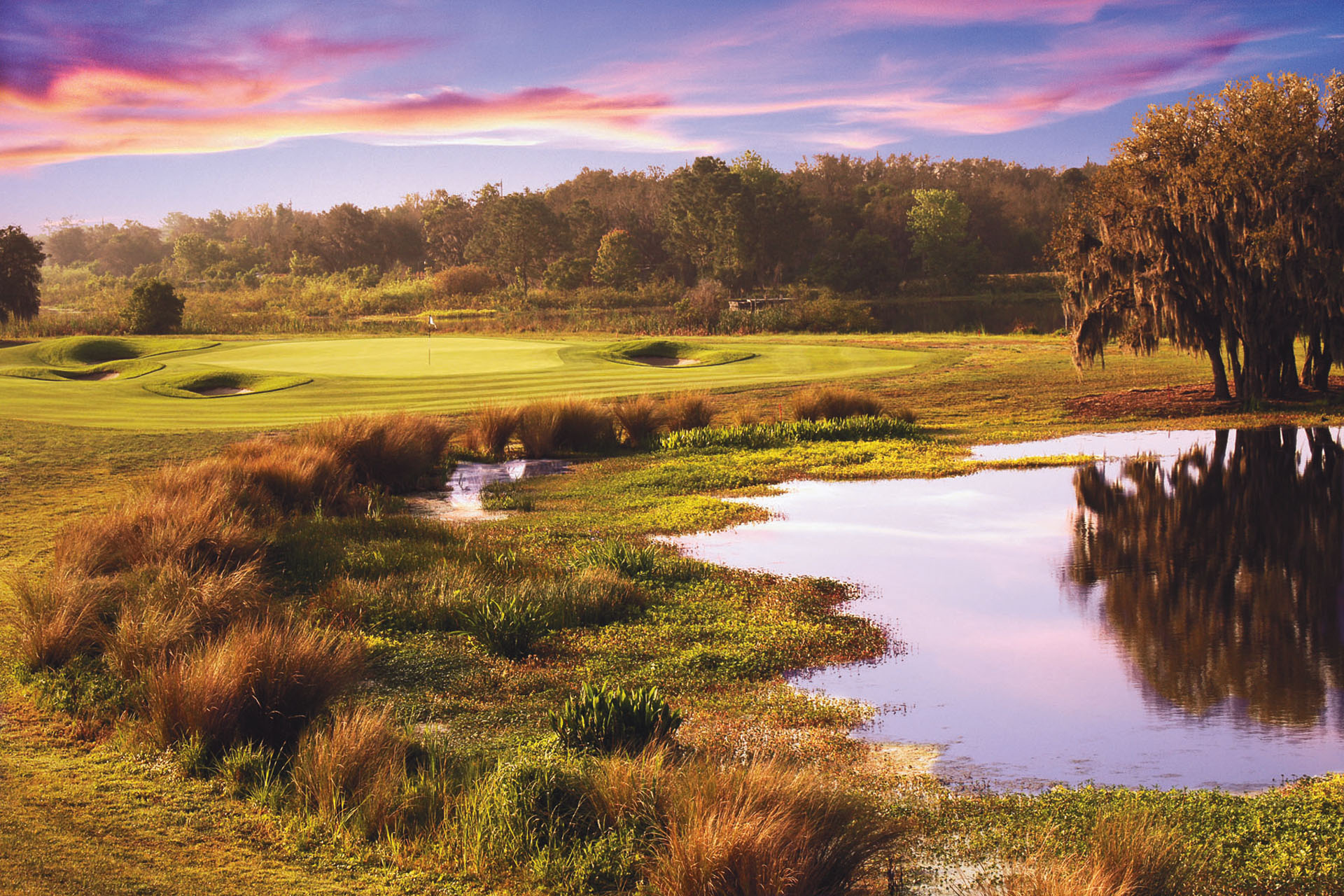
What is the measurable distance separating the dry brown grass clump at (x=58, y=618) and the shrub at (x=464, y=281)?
67248 millimetres

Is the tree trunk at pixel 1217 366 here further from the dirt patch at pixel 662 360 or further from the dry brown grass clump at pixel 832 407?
the dirt patch at pixel 662 360

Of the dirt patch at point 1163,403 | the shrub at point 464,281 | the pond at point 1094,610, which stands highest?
the shrub at point 464,281

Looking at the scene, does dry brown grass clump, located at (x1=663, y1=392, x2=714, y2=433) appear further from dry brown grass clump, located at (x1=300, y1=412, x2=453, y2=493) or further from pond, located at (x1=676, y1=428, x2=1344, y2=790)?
dry brown grass clump, located at (x1=300, y1=412, x2=453, y2=493)

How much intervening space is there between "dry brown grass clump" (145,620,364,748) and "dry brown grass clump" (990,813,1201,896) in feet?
13.4

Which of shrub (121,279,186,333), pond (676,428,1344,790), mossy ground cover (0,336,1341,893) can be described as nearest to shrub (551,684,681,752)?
mossy ground cover (0,336,1341,893)

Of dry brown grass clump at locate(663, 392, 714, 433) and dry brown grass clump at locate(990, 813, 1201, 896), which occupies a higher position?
dry brown grass clump at locate(663, 392, 714, 433)

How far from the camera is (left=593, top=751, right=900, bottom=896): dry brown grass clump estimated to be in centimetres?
418

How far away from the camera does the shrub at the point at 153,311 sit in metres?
44.4

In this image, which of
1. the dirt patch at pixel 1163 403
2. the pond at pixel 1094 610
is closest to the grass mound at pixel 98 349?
the pond at pixel 1094 610

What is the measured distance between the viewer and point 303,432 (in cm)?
1623

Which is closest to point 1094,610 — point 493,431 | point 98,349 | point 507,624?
point 507,624

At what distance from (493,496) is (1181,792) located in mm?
10656

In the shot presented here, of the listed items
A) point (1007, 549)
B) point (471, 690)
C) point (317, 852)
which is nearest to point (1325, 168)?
point (1007, 549)

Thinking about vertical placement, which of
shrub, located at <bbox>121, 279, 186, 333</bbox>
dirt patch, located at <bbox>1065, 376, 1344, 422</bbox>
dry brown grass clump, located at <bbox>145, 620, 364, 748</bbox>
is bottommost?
dry brown grass clump, located at <bbox>145, 620, 364, 748</bbox>
